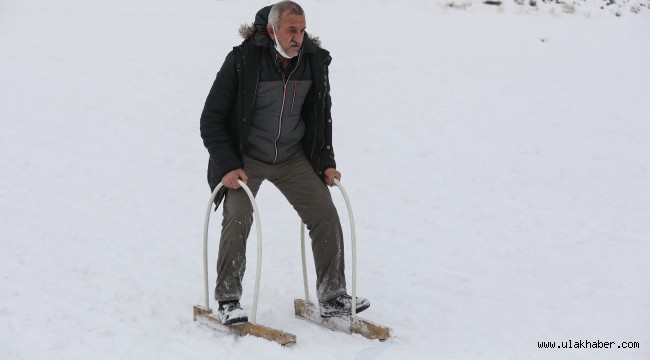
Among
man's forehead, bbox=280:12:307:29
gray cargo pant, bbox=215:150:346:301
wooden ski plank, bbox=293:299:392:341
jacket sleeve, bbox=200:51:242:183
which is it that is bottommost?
wooden ski plank, bbox=293:299:392:341

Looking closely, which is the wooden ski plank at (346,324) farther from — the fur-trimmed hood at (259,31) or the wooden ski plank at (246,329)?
the fur-trimmed hood at (259,31)

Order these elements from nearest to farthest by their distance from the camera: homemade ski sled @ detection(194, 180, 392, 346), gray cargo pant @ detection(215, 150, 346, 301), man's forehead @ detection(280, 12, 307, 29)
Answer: man's forehead @ detection(280, 12, 307, 29)
homemade ski sled @ detection(194, 180, 392, 346)
gray cargo pant @ detection(215, 150, 346, 301)

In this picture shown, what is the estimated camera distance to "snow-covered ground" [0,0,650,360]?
5109 millimetres

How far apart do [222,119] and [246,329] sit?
48.4 inches

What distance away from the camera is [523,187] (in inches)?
321

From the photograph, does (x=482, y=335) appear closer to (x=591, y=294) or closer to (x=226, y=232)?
(x=591, y=294)

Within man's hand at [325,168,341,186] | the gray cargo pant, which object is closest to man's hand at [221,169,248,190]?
the gray cargo pant

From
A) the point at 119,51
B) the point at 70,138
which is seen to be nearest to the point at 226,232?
the point at 70,138

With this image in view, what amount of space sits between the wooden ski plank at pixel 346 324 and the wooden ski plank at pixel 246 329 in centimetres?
42

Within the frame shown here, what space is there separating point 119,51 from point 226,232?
31.8ft

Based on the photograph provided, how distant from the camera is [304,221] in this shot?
5.04m

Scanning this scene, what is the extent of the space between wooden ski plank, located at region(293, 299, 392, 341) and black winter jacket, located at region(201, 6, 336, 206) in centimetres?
94

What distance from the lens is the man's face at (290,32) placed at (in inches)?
179

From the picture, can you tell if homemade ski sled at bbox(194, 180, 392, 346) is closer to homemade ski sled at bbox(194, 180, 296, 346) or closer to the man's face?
homemade ski sled at bbox(194, 180, 296, 346)
